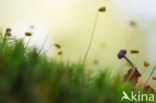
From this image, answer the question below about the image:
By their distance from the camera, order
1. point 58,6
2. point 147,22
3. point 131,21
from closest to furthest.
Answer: point 131,21 → point 58,6 → point 147,22

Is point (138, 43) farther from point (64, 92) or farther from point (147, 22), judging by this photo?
point (64, 92)

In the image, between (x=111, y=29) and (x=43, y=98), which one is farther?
(x=111, y=29)

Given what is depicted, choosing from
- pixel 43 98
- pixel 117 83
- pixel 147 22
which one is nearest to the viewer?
pixel 43 98

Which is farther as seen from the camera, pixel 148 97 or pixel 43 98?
pixel 148 97

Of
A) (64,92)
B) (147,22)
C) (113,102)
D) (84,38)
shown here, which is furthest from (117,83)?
(147,22)

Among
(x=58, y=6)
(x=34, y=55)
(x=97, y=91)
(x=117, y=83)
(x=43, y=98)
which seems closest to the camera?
(x=43, y=98)

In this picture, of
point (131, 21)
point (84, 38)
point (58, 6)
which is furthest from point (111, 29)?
point (131, 21)

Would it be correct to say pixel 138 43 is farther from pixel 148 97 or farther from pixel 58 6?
pixel 148 97

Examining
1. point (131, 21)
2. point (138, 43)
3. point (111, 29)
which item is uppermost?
point (131, 21)

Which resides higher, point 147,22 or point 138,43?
point 147,22
